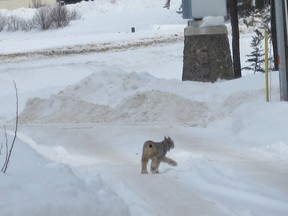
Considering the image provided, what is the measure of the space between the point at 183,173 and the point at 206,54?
10688mm

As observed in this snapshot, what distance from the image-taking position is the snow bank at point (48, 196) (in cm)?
527

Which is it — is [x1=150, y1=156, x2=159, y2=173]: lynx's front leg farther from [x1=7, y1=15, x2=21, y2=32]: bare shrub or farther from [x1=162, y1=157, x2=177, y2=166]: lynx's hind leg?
[x1=7, y1=15, x2=21, y2=32]: bare shrub

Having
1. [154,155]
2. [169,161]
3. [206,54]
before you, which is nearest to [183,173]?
[169,161]

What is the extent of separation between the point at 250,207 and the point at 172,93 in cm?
972

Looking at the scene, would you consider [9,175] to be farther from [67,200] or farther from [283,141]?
[283,141]

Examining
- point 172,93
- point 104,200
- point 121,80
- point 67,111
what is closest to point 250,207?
point 104,200

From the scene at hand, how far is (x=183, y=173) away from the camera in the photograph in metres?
8.95

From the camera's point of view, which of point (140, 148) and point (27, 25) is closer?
Answer: point (140, 148)

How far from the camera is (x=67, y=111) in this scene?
1742cm

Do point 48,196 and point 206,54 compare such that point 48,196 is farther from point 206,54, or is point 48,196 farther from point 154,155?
point 206,54

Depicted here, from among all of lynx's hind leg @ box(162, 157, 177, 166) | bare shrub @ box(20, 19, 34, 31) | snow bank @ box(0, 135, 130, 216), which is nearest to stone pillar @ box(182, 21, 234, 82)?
lynx's hind leg @ box(162, 157, 177, 166)

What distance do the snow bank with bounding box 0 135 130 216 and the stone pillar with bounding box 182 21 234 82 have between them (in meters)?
12.5

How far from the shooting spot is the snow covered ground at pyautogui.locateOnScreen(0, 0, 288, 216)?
6340 millimetres

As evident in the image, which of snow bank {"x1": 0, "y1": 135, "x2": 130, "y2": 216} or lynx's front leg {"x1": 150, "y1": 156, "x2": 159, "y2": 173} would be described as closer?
snow bank {"x1": 0, "y1": 135, "x2": 130, "y2": 216}
